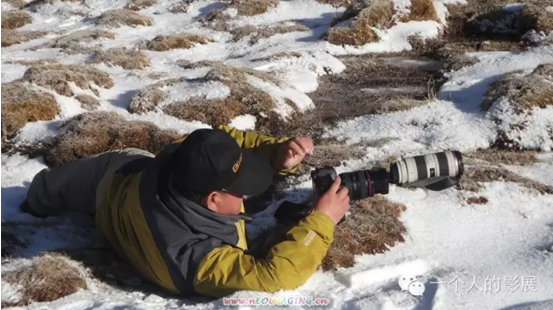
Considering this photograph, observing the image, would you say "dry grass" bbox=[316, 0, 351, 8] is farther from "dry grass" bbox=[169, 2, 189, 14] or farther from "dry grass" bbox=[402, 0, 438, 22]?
"dry grass" bbox=[169, 2, 189, 14]

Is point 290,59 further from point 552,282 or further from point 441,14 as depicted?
point 552,282

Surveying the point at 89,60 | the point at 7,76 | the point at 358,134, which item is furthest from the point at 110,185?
the point at 89,60

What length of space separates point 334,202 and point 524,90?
7.43 meters

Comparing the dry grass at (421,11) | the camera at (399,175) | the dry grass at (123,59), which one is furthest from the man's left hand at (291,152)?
the dry grass at (421,11)

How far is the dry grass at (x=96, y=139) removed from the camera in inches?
378

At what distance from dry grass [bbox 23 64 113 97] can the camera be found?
7894 millimetres

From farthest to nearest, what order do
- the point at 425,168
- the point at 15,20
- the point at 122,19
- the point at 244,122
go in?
the point at 15,20, the point at 122,19, the point at 244,122, the point at 425,168

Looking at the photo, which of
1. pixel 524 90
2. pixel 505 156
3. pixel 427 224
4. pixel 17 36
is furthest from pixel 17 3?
pixel 427 224

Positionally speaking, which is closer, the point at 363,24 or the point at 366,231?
the point at 366,231

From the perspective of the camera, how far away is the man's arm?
4.95 meters

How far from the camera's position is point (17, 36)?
2277cm

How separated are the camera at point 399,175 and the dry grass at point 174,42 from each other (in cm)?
1352

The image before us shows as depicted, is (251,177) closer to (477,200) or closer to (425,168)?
(425,168)

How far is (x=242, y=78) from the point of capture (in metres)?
13.2
